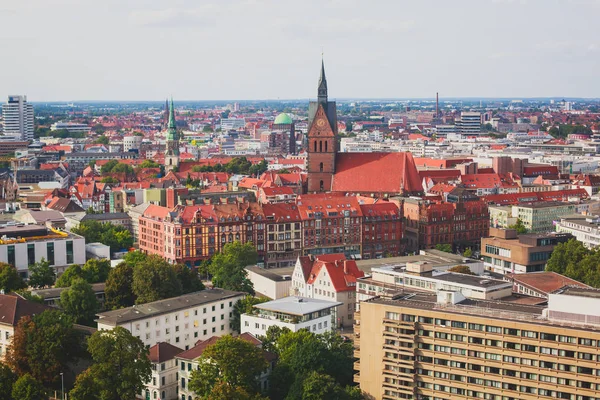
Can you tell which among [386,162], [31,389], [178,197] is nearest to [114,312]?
[31,389]

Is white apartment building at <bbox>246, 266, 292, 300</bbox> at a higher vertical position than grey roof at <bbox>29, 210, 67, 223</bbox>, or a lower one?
lower

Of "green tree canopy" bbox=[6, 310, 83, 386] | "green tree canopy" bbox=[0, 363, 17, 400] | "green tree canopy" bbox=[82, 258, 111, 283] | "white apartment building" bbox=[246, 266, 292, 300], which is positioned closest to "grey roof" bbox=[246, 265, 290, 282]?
"white apartment building" bbox=[246, 266, 292, 300]

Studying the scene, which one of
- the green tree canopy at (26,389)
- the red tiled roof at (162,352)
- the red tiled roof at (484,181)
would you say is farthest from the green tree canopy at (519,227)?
the green tree canopy at (26,389)

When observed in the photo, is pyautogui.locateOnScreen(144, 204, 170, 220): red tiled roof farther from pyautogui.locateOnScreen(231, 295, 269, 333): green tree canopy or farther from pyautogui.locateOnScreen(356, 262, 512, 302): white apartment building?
pyautogui.locateOnScreen(356, 262, 512, 302): white apartment building

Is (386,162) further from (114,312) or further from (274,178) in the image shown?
(114,312)

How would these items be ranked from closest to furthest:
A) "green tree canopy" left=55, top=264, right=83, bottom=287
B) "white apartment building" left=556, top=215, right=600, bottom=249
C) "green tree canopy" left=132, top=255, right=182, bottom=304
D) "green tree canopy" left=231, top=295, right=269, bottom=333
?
"green tree canopy" left=231, top=295, right=269, bottom=333
"green tree canopy" left=132, top=255, right=182, bottom=304
"green tree canopy" left=55, top=264, right=83, bottom=287
"white apartment building" left=556, top=215, right=600, bottom=249

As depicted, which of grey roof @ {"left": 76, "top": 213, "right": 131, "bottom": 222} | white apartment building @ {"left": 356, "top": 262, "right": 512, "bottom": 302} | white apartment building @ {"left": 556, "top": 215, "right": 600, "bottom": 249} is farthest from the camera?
grey roof @ {"left": 76, "top": 213, "right": 131, "bottom": 222}
